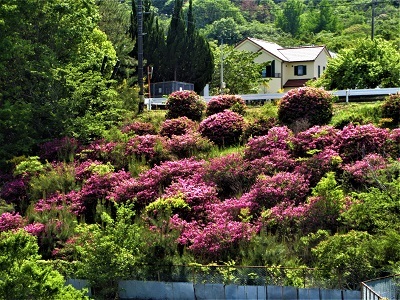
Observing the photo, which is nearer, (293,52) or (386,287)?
(386,287)

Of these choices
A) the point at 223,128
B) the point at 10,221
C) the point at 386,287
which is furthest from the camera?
the point at 223,128

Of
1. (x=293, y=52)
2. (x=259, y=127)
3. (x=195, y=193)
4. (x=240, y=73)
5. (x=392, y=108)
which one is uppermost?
(x=293, y=52)

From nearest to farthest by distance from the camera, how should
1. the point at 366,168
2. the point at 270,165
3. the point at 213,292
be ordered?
the point at 213,292
the point at 366,168
the point at 270,165

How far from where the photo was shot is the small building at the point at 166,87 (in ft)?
135

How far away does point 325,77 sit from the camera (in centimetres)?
3516

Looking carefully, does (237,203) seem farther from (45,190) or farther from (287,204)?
(45,190)

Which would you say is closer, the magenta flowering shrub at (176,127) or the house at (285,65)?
the magenta flowering shrub at (176,127)

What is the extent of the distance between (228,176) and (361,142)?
4.55m

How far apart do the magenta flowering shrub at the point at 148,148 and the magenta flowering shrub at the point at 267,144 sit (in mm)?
3436

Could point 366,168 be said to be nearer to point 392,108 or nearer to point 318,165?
point 318,165

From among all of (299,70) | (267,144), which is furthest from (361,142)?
(299,70)

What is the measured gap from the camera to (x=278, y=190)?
22.1 meters

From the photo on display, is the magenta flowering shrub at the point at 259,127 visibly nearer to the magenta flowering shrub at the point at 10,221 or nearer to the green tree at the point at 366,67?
the green tree at the point at 366,67

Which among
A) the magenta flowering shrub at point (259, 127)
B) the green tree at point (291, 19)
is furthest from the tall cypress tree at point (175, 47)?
the green tree at point (291, 19)
